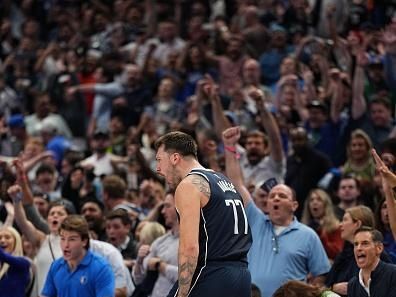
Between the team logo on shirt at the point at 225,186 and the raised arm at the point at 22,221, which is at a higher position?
the team logo on shirt at the point at 225,186

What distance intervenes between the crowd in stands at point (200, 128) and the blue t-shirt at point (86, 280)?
10cm

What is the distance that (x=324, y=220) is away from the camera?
39.2 feet

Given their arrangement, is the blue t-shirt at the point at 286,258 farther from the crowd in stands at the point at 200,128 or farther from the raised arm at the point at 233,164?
the raised arm at the point at 233,164

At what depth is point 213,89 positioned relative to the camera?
529 inches

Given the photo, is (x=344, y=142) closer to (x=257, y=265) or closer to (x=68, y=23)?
(x=257, y=265)

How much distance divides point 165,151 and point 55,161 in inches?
346

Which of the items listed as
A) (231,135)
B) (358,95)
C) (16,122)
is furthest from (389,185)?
(16,122)

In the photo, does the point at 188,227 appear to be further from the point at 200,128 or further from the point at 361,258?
the point at 200,128

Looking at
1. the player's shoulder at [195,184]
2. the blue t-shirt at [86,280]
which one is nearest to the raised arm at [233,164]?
the blue t-shirt at [86,280]

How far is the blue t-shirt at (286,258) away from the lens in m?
10.5

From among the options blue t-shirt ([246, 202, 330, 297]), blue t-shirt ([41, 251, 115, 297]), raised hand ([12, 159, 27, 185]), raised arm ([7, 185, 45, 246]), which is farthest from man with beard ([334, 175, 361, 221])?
blue t-shirt ([41, 251, 115, 297])

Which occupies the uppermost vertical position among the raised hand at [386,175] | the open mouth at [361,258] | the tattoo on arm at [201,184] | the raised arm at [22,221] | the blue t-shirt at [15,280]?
the tattoo on arm at [201,184]

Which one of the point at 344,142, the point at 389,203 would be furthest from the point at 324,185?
the point at 389,203

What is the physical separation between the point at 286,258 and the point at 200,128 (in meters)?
5.36
